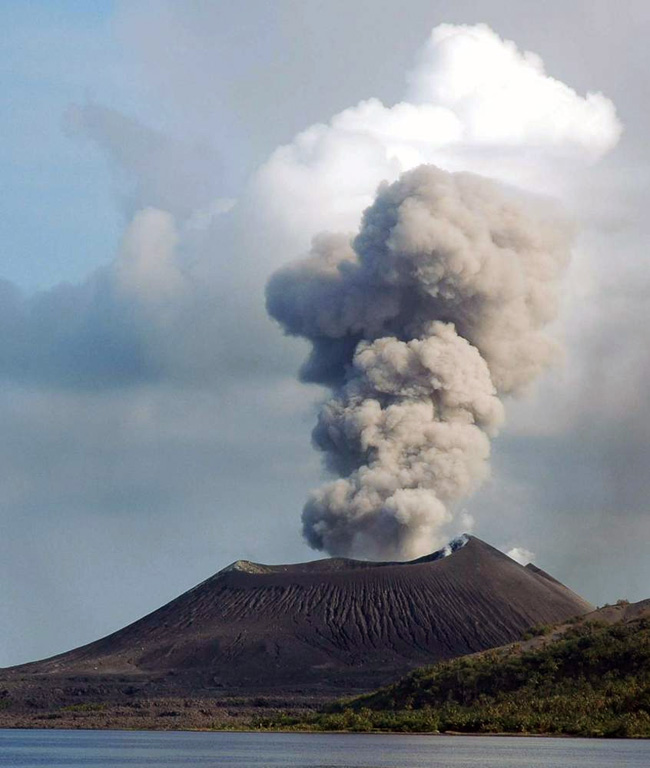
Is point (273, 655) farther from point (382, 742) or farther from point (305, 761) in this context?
point (305, 761)

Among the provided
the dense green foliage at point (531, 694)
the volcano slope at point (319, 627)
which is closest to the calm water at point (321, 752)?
the dense green foliage at point (531, 694)

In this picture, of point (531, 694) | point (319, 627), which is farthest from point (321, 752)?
point (319, 627)

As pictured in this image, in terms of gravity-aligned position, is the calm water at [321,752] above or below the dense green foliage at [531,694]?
below

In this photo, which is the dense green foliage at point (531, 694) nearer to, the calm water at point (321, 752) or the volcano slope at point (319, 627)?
the calm water at point (321, 752)

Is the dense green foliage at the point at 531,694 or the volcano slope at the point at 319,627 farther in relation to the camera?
the volcano slope at the point at 319,627

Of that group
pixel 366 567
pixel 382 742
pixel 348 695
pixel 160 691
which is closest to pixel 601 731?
pixel 382 742

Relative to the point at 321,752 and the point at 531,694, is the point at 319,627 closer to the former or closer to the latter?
the point at 531,694

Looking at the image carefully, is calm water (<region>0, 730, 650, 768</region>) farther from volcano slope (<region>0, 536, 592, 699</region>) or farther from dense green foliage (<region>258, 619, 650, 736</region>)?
volcano slope (<region>0, 536, 592, 699</region>)
